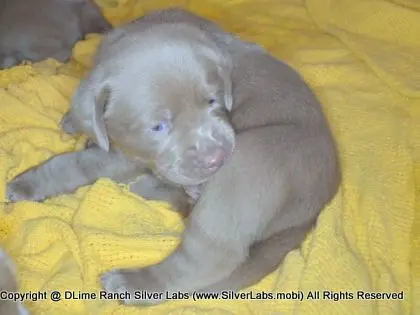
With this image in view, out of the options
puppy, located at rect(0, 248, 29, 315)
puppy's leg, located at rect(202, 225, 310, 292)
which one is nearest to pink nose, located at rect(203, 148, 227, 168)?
puppy's leg, located at rect(202, 225, 310, 292)

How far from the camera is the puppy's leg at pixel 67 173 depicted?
248 centimetres

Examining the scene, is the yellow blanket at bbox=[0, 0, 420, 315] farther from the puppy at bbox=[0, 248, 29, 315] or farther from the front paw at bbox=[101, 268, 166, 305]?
the puppy at bbox=[0, 248, 29, 315]

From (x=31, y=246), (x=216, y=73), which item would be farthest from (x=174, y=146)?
(x=31, y=246)

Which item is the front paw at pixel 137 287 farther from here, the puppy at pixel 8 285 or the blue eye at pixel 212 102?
the blue eye at pixel 212 102

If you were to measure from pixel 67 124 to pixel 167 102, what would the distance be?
0.67 meters

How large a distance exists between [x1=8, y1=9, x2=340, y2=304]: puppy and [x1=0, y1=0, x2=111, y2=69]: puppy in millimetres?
1002

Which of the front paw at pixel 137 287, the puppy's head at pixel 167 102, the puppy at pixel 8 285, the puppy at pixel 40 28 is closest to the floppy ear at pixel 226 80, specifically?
the puppy's head at pixel 167 102

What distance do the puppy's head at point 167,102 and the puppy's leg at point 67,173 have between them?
0.72 feet

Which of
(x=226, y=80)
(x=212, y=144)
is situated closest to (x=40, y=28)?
(x=226, y=80)

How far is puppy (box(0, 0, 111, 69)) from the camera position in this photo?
10.6ft

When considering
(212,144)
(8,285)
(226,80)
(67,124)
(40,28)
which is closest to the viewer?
(8,285)

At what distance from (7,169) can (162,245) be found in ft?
2.03

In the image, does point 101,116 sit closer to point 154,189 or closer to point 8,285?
point 154,189

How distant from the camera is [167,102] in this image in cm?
212
